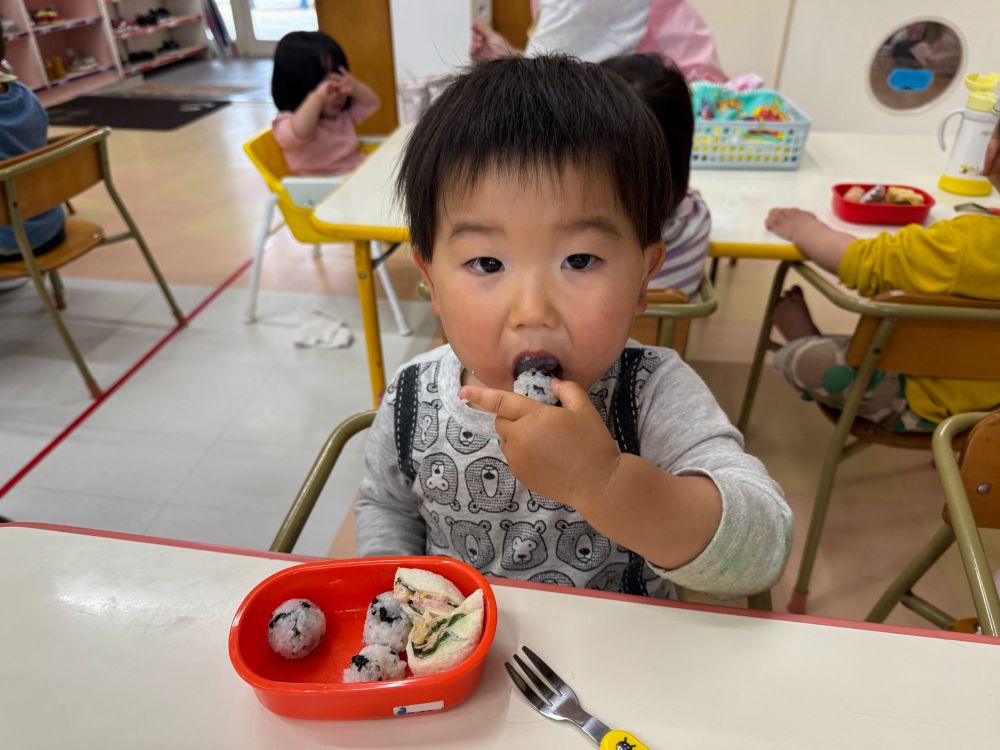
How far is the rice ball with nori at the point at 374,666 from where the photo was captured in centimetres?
52

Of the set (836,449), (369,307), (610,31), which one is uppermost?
(610,31)

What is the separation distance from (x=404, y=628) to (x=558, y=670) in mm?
134

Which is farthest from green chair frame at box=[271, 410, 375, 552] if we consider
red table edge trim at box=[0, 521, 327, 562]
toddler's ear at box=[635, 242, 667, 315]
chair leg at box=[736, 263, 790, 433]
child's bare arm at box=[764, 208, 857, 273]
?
chair leg at box=[736, 263, 790, 433]

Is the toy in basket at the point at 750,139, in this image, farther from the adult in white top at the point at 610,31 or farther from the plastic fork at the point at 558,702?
the plastic fork at the point at 558,702

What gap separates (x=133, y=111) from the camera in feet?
17.7

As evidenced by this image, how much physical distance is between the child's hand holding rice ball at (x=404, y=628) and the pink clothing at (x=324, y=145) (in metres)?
2.18

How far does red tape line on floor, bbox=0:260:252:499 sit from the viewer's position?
74.5 inches

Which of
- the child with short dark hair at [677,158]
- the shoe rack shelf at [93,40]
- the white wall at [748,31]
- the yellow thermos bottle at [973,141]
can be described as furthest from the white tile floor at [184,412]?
the shoe rack shelf at [93,40]

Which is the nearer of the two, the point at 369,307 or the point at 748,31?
the point at 369,307

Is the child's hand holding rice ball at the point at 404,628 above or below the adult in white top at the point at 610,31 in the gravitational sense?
below

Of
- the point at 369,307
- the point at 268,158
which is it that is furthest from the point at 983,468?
the point at 268,158

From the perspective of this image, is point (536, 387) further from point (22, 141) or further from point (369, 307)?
point (22, 141)

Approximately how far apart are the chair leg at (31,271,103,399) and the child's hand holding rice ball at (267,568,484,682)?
6.53 ft

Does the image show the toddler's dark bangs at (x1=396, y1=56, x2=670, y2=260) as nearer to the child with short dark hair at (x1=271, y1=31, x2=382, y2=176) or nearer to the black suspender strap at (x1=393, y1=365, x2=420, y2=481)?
the black suspender strap at (x1=393, y1=365, x2=420, y2=481)
